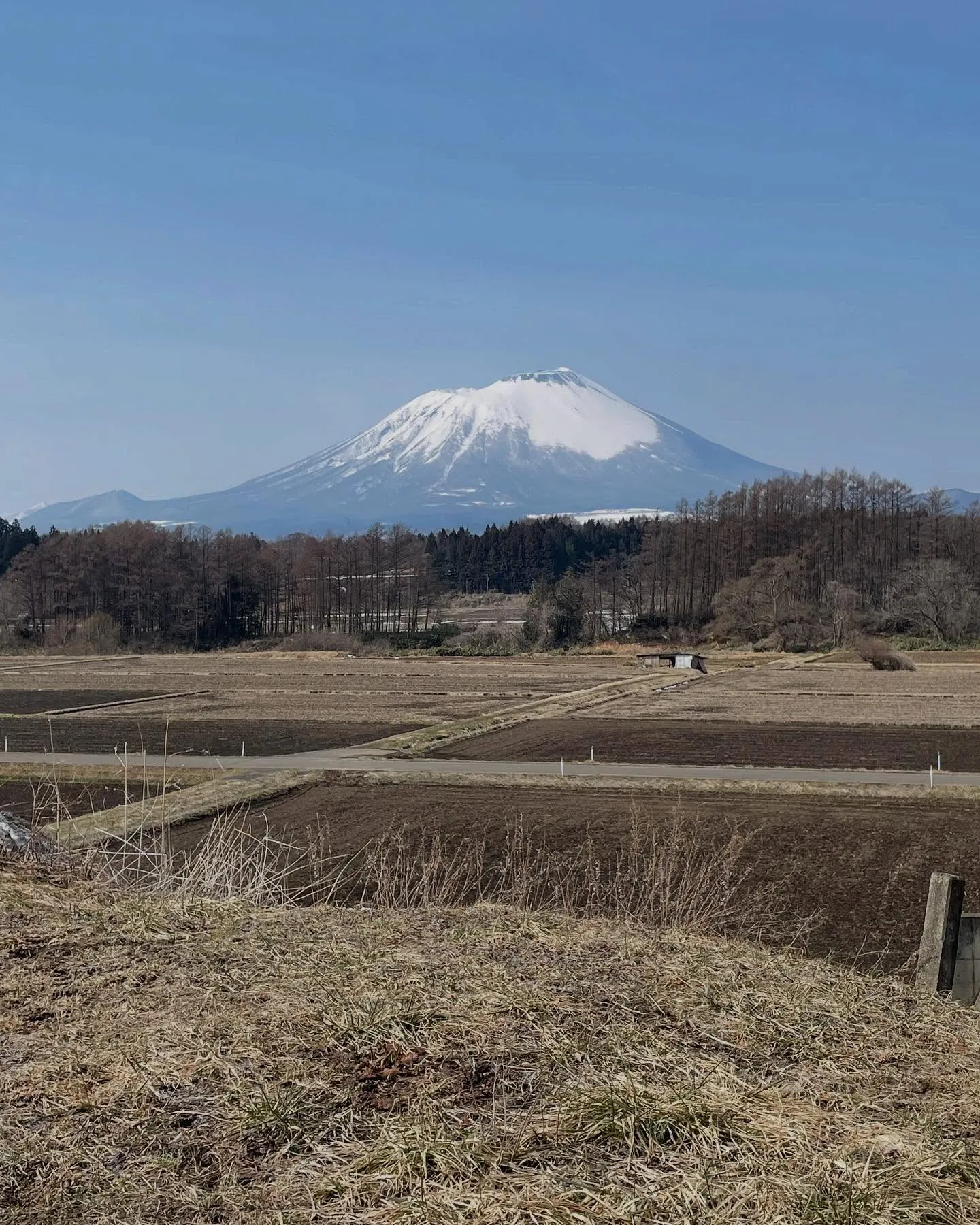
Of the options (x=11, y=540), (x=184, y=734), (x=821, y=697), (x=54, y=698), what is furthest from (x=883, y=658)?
(x=11, y=540)

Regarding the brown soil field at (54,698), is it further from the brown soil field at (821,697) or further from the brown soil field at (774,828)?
A: the brown soil field at (774,828)

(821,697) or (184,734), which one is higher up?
(821,697)

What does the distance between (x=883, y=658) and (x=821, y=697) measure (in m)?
22.7

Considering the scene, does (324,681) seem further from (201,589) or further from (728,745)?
(201,589)

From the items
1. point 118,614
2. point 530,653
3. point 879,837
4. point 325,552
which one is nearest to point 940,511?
point 530,653

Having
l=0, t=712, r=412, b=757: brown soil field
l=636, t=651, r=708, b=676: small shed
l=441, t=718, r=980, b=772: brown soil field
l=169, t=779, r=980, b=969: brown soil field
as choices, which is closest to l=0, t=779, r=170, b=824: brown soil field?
l=169, t=779, r=980, b=969: brown soil field

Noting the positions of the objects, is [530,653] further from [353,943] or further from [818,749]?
[353,943]

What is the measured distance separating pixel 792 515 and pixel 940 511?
15.5 metres

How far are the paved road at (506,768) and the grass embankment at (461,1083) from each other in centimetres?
2202

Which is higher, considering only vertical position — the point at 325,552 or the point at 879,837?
the point at 325,552

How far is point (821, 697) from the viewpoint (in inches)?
2167

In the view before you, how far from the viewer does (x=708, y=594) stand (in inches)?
4678

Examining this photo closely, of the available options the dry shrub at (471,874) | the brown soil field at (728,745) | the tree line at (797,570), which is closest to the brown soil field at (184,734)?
the brown soil field at (728,745)

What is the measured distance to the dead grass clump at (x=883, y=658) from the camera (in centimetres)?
7462
